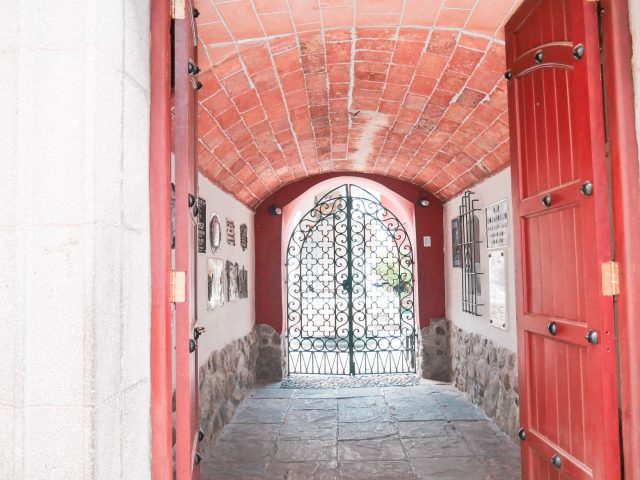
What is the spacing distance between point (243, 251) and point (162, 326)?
4543mm

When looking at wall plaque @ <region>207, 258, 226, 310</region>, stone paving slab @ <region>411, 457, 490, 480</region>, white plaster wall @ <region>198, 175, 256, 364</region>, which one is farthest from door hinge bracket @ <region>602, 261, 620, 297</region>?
wall plaque @ <region>207, 258, 226, 310</region>

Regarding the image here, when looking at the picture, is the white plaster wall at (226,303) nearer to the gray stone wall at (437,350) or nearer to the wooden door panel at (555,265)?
the gray stone wall at (437,350)

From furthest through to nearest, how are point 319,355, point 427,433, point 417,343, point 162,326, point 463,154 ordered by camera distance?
point 319,355, point 417,343, point 463,154, point 427,433, point 162,326

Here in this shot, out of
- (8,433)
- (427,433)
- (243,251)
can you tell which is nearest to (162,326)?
(8,433)

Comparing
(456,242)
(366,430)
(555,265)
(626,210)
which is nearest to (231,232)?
(366,430)

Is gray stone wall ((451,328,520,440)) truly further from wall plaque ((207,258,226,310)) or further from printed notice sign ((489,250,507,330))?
wall plaque ((207,258,226,310))

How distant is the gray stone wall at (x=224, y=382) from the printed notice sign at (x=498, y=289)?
252cm

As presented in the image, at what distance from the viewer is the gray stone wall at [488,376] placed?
172 inches

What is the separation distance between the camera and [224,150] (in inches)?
166

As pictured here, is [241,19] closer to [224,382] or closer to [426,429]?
[224,382]

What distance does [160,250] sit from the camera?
5.51ft

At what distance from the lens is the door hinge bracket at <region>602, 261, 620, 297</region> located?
1.69m

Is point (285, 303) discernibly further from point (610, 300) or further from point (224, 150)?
point (610, 300)

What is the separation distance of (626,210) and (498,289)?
3.11m
